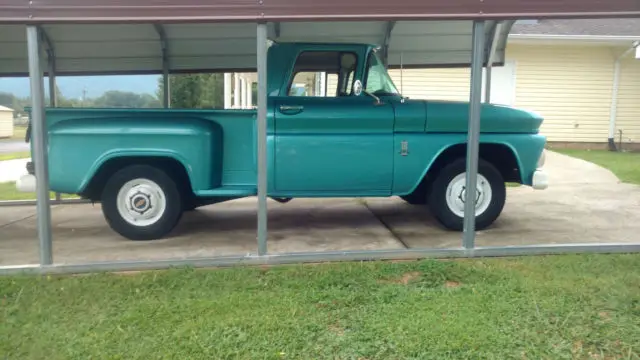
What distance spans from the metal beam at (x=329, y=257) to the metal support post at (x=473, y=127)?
265 mm

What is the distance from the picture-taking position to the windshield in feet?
20.2

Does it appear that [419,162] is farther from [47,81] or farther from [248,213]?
[47,81]

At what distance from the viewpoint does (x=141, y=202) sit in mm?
5895

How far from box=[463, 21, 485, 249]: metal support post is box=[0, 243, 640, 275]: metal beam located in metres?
0.27

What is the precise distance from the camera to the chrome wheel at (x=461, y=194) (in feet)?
20.3

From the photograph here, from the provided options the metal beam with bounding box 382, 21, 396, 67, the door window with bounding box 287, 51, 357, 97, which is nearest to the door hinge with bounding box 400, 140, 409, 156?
the door window with bounding box 287, 51, 357, 97

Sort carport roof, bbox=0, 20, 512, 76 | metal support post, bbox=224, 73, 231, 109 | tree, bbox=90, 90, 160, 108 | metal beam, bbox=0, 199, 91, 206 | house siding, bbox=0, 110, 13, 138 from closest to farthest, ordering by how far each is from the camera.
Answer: tree, bbox=90, 90, 160, 108 → carport roof, bbox=0, 20, 512, 76 → metal beam, bbox=0, 199, 91, 206 → metal support post, bbox=224, 73, 231, 109 → house siding, bbox=0, 110, 13, 138

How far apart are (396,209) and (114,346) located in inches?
201

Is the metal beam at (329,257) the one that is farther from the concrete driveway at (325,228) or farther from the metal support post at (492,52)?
the metal support post at (492,52)

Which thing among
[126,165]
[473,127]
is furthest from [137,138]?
[473,127]

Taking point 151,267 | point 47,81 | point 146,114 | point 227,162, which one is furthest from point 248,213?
point 47,81

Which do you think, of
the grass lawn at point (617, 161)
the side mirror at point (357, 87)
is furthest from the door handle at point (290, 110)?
the grass lawn at point (617, 161)

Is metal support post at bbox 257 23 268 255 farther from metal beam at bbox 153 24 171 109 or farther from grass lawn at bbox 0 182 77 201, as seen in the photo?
grass lawn at bbox 0 182 77 201

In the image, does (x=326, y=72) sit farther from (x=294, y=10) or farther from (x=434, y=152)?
(x=294, y=10)
